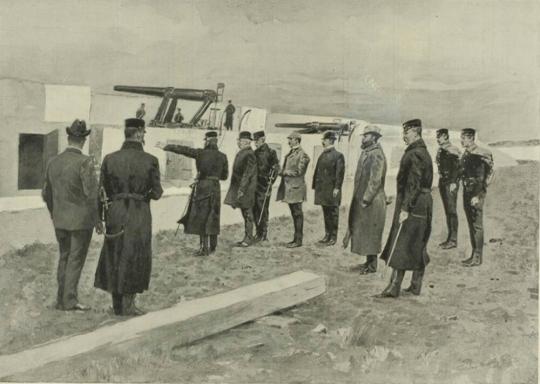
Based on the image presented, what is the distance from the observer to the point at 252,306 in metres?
4.14

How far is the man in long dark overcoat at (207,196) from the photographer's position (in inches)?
185

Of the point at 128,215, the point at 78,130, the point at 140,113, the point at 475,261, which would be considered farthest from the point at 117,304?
the point at 475,261

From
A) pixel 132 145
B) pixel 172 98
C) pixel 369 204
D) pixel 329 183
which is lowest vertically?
pixel 369 204

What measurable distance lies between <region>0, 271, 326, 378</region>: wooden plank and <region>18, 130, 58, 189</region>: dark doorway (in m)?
1.15

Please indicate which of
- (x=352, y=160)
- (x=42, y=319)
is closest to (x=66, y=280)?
(x=42, y=319)

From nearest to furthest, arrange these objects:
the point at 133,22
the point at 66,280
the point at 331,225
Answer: the point at 66,280, the point at 133,22, the point at 331,225

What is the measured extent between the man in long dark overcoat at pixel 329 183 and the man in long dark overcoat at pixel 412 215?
0.51 meters

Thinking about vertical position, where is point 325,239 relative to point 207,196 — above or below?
below

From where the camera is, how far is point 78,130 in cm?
407

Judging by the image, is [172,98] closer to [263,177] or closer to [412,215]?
[263,177]

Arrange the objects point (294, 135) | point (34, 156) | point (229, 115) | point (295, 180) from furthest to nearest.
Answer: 1. point (295, 180)
2. point (294, 135)
3. point (229, 115)
4. point (34, 156)

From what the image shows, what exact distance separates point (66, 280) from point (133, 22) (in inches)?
76.1

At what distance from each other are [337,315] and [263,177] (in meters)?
1.41

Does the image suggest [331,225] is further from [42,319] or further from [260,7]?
→ [42,319]
